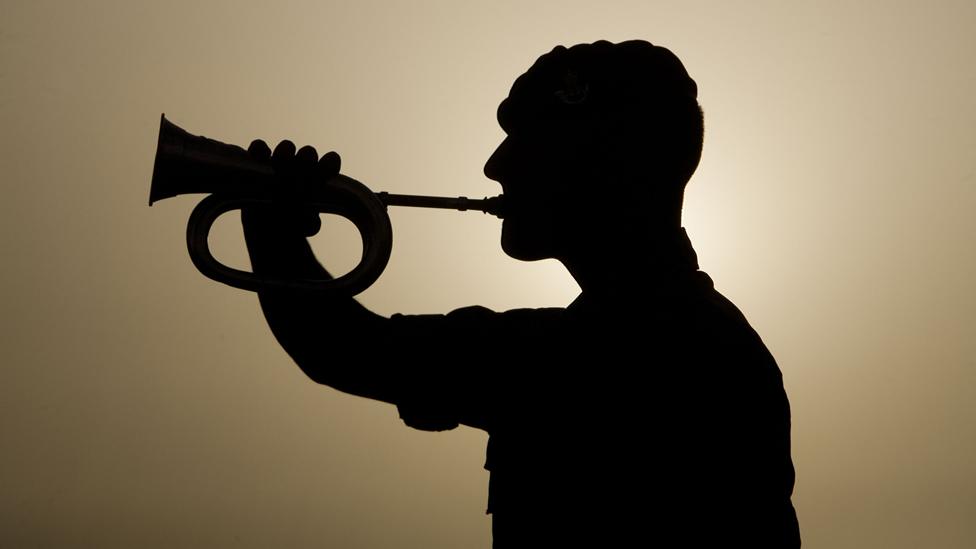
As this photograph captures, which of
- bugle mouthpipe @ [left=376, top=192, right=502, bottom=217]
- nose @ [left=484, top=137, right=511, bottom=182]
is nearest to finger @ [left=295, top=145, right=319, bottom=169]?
bugle mouthpipe @ [left=376, top=192, right=502, bottom=217]

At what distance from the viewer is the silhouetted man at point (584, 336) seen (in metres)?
1.29

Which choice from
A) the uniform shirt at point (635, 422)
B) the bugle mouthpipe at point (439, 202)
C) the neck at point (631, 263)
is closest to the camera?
the uniform shirt at point (635, 422)

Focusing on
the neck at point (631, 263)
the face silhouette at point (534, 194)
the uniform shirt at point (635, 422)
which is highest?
the face silhouette at point (534, 194)

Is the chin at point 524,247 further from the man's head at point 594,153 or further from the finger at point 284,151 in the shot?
the finger at point 284,151

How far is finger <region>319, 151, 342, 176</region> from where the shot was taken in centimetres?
162

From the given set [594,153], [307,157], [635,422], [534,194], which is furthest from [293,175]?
[635,422]

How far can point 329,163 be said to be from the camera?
1.62 m

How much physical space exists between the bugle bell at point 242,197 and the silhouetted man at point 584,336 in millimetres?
38

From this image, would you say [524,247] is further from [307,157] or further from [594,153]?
[307,157]

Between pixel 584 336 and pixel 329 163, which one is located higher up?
pixel 329 163

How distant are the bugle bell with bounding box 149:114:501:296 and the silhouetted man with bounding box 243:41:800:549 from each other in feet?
0.13

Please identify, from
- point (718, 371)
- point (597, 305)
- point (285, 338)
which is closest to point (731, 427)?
point (718, 371)

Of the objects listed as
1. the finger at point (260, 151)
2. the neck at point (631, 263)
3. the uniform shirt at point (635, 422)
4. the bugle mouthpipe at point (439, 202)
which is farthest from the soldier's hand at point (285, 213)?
the neck at point (631, 263)

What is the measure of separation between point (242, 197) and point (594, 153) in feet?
2.20
